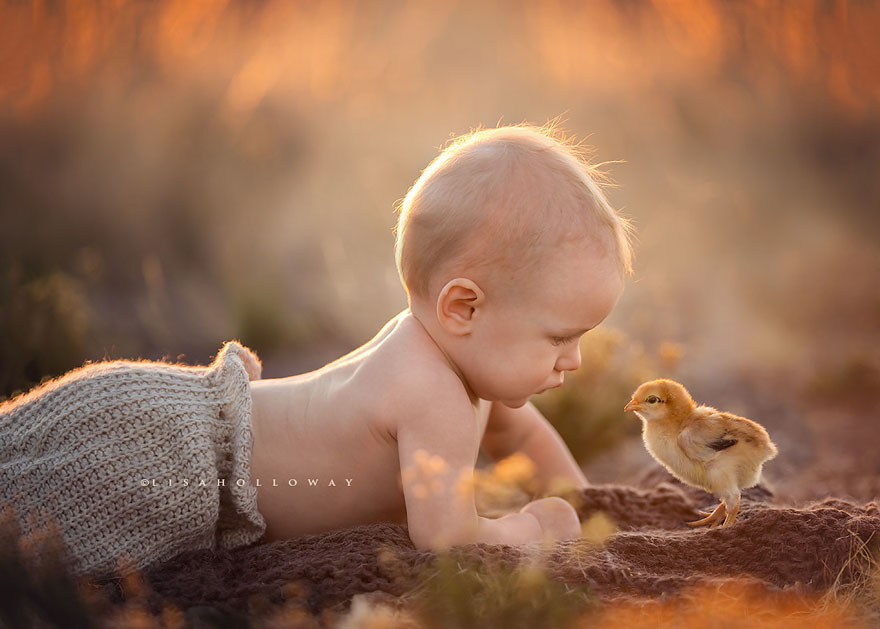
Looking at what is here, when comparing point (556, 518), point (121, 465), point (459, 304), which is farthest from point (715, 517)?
point (121, 465)

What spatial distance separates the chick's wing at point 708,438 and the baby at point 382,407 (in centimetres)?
40

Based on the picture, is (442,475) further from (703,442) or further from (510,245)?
(703,442)

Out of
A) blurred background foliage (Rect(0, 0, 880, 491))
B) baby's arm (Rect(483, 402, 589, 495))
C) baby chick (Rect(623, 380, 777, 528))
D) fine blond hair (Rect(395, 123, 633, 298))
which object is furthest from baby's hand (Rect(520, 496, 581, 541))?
blurred background foliage (Rect(0, 0, 880, 491))

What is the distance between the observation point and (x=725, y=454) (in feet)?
7.79

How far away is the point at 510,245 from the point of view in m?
2.30

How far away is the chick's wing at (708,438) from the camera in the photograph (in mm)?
2381

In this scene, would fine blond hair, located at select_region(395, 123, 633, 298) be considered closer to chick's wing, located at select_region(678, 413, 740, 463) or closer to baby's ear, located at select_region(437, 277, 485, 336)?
baby's ear, located at select_region(437, 277, 485, 336)

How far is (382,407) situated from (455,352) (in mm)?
287

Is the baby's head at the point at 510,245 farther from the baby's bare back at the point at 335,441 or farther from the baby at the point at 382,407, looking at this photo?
the baby's bare back at the point at 335,441

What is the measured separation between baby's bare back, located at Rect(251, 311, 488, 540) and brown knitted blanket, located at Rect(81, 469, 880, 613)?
0.14 meters

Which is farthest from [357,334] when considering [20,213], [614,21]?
[614,21]

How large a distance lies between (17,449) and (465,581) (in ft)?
4.51

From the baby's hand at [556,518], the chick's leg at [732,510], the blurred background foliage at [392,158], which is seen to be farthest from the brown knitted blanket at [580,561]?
the blurred background foliage at [392,158]

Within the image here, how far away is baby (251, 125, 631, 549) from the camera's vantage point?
2.30 metres
